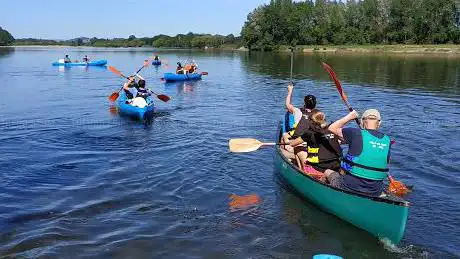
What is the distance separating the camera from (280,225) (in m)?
8.59

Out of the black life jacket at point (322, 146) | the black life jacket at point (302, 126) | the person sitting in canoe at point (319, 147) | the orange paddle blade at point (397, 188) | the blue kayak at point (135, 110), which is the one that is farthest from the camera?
the blue kayak at point (135, 110)

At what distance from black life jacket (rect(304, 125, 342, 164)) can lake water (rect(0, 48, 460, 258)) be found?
40.7 inches

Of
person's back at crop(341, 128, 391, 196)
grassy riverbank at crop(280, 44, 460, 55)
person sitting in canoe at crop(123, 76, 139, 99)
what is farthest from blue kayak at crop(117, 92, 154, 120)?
grassy riverbank at crop(280, 44, 460, 55)

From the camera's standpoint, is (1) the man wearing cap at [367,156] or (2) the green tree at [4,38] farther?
(2) the green tree at [4,38]

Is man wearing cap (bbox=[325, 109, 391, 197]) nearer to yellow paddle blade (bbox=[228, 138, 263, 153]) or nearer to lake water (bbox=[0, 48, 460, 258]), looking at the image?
lake water (bbox=[0, 48, 460, 258])

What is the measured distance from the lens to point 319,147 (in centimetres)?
923

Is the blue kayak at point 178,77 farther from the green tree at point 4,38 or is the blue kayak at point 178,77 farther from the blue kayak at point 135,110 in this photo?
the green tree at point 4,38

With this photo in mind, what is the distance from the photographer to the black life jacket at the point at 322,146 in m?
8.89

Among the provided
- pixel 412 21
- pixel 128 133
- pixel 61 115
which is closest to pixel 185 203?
pixel 128 133

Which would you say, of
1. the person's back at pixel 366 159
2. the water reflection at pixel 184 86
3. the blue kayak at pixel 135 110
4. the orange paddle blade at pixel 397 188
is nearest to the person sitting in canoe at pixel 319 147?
the person's back at pixel 366 159

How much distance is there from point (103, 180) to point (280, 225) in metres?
4.65

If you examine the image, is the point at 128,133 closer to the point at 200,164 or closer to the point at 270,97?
the point at 200,164

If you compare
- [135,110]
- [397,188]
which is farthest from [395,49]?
[397,188]

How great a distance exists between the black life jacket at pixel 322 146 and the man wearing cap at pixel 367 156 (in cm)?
97
